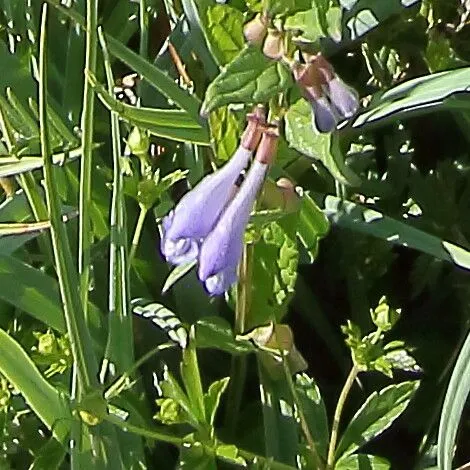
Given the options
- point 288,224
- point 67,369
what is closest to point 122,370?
point 67,369

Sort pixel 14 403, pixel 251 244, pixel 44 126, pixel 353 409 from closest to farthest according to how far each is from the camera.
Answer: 1. pixel 44 126
2. pixel 251 244
3. pixel 14 403
4. pixel 353 409

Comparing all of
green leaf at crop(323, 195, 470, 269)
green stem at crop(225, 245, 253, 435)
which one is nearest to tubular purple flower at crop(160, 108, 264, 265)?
green stem at crop(225, 245, 253, 435)

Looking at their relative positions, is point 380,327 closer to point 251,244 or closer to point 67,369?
point 251,244

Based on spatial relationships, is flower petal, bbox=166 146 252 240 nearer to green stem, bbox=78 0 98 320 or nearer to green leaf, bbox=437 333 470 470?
green stem, bbox=78 0 98 320

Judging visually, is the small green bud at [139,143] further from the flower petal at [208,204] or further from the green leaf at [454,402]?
the green leaf at [454,402]

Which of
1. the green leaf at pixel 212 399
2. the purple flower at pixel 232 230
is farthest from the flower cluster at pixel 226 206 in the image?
the green leaf at pixel 212 399

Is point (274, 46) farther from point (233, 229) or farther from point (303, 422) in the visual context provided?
point (303, 422)
